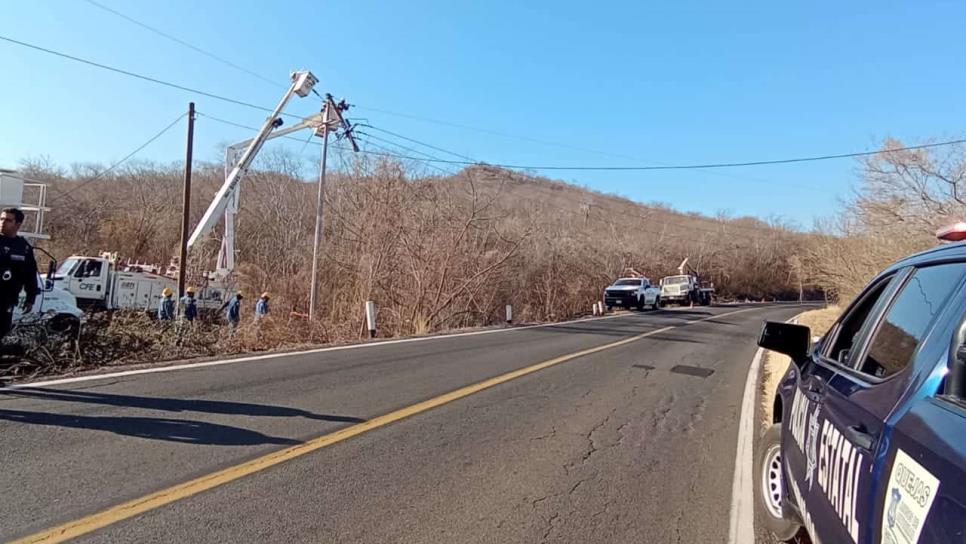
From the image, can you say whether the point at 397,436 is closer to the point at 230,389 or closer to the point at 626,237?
the point at 230,389

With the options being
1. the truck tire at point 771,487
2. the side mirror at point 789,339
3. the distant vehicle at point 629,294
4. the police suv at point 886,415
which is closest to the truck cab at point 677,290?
the distant vehicle at point 629,294

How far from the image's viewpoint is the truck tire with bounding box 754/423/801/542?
11.8 ft

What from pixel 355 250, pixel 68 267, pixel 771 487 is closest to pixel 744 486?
pixel 771 487

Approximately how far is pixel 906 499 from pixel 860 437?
52 centimetres

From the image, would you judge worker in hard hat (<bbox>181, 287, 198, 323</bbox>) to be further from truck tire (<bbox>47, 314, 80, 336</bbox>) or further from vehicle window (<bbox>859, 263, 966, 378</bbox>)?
vehicle window (<bbox>859, 263, 966, 378</bbox>)

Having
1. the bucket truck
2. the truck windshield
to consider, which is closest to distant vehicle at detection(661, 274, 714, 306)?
the bucket truck

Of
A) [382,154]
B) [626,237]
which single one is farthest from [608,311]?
[626,237]

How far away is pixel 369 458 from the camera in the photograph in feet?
15.3

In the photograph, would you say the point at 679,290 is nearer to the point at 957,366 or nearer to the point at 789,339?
the point at 789,339

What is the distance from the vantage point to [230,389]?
654 cm

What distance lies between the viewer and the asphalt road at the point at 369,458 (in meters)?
3.51

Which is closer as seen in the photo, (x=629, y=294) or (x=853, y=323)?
(x=853, y=323)

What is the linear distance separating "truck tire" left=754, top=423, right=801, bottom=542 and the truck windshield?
23.0 m

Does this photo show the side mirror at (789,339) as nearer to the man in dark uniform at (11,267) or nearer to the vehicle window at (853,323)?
the vehicle window at (853,323)
